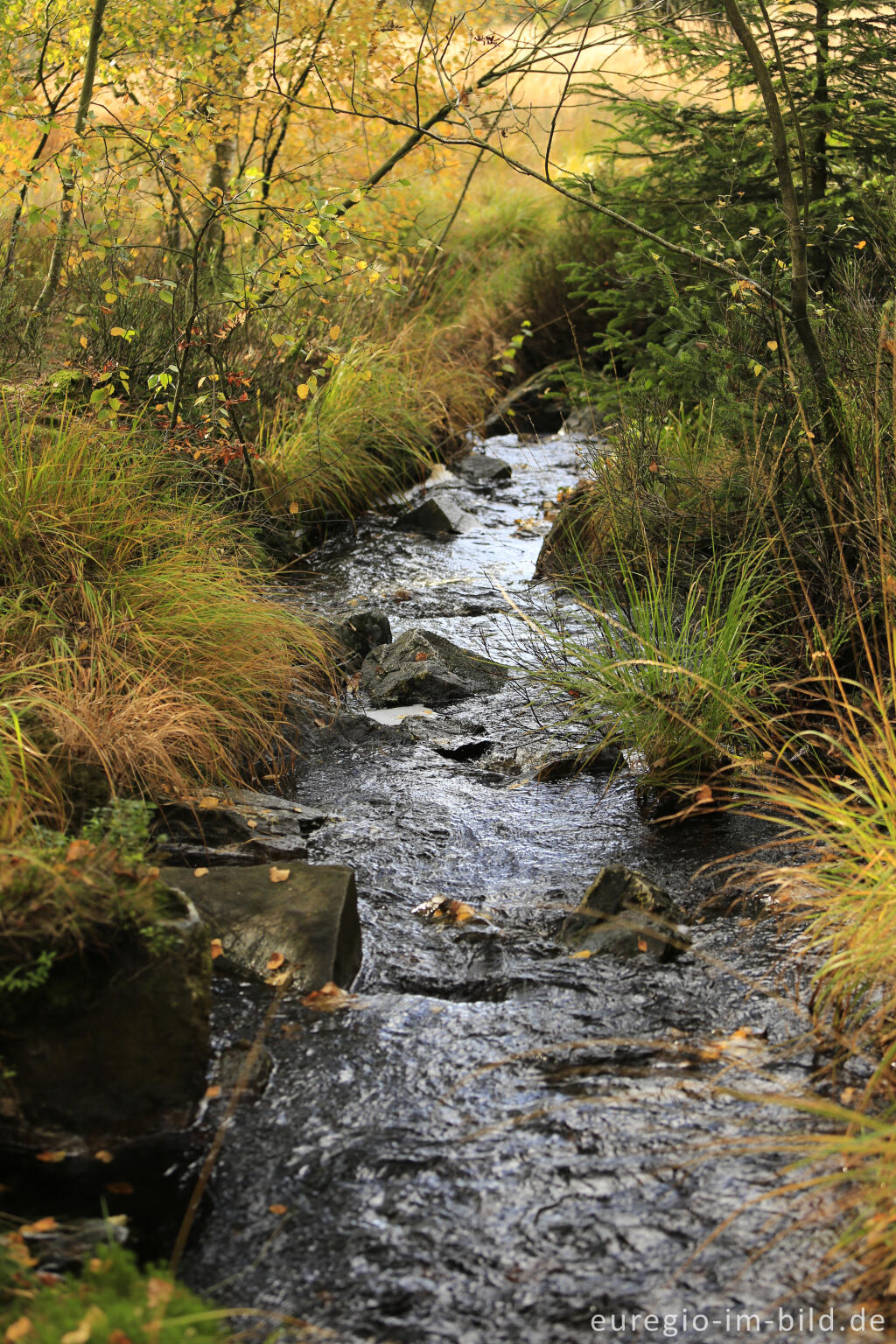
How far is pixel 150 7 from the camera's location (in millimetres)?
6688

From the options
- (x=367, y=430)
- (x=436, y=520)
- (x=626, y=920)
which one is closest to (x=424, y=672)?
(x=626, y=920)

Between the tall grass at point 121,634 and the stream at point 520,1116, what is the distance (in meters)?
0.65

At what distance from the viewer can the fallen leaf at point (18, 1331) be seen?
5.60 feet

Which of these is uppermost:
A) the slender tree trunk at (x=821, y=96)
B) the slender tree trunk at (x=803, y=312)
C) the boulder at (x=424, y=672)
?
the slender tree trunk at (x=821, y=96)

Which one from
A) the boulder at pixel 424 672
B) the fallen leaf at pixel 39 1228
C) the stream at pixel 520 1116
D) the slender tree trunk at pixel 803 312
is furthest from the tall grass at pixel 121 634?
the slender tree trunk at pixel 803 312

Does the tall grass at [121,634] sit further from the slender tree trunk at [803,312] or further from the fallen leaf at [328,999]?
the slender tree trunk at [803,312]

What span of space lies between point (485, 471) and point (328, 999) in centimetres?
643

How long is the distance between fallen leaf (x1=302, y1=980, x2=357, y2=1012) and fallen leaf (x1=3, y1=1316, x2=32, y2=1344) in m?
1.27

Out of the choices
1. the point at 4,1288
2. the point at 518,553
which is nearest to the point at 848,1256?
the point at 4,1288

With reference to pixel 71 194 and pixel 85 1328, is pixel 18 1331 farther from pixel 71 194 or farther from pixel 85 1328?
pixel 71 194

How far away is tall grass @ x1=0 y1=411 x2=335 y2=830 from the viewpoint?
3.52 meters

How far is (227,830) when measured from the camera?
371 centimetres

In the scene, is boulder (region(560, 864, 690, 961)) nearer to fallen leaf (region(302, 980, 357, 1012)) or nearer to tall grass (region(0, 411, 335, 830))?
fallen leaf (region(302, 980, 357, 1012))

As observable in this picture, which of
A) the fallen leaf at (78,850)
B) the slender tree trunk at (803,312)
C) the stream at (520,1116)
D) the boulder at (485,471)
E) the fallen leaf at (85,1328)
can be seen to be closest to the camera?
the fallen leaf at (85,1328)
